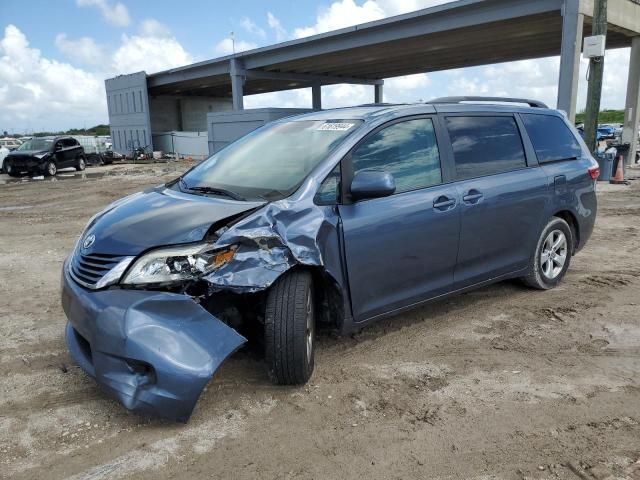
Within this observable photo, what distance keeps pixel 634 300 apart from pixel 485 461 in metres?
3.14

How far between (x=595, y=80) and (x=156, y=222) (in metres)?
13.5

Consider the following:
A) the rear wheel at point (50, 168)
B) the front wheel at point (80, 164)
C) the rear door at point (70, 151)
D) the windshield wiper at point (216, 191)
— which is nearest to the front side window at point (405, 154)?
the windshield wiper at point (216, 191)

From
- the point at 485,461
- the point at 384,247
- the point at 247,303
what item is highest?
the point at 384,247

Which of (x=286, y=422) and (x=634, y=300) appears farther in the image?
(x=634, y=300)

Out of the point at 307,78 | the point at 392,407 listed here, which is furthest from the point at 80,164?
the point at 392,407

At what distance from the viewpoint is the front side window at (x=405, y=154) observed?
3.62 m

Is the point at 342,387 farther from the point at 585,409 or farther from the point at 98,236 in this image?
the point at 98,236

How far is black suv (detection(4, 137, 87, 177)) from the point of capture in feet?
69.8

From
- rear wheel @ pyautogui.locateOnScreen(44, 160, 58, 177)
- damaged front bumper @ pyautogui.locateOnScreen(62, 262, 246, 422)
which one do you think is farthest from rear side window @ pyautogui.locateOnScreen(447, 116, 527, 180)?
rear wheel @ pyautogui.locateOnScreen(44, 160, 58, 177)

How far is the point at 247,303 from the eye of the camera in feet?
10.6

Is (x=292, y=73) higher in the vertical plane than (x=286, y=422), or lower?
higher

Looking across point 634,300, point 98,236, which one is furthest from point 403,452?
point 634,300

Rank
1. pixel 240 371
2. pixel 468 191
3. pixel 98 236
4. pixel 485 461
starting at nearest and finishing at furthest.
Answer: pixel 485 461
pixel 98 236
pixel 240 371
pixel 468 191

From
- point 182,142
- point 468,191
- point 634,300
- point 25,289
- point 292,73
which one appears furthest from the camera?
point 182,142
